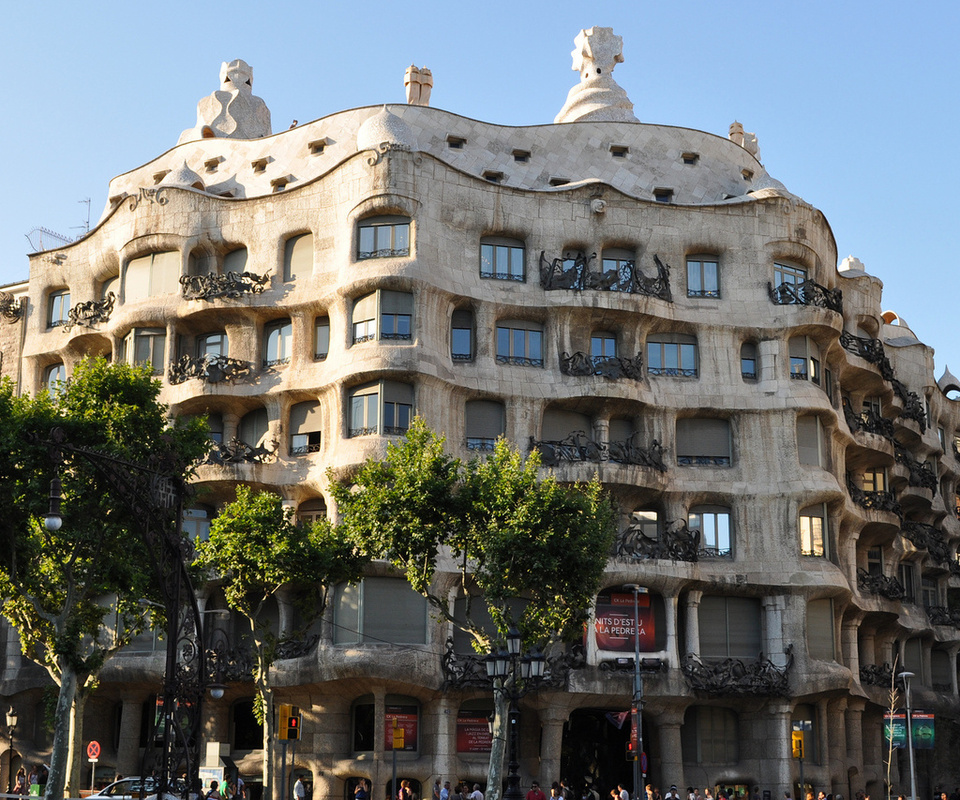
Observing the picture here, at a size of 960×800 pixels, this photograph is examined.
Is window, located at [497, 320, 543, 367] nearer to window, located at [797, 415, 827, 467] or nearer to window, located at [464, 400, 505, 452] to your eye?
window, located at [464, 400, 505, 452]

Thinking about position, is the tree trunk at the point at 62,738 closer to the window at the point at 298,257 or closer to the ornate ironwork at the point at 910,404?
the window at the point at 298,257

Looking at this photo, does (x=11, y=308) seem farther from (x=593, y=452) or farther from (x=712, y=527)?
(x=712, y=527)

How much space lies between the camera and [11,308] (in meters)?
54.5

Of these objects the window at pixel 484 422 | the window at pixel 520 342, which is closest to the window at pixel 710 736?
the window at pixel 484 422

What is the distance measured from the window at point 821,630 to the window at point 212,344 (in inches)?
918

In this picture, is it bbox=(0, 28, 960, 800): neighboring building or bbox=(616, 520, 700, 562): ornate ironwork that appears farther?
bbox=(616, 520, 700, 562): ornate ironwork

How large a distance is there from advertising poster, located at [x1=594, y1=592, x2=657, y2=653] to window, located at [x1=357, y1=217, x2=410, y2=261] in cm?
1415

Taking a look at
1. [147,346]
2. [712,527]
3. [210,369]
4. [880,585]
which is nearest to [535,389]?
[712,527]

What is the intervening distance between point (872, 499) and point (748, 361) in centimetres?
871

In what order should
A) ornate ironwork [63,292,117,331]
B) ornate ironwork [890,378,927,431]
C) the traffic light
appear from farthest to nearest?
ornate ironwork [890,378,927,431], ornate ironwork [63,292,117,331], the traffic light

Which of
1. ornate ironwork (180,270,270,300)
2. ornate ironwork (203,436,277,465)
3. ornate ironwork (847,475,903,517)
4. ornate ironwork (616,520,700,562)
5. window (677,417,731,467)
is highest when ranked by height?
ornate ironwork (180,270,270,300)

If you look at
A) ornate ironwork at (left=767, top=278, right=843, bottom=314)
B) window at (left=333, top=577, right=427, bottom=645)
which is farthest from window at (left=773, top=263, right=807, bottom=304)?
window at (left=333, top=577, right=427, bottom=645)

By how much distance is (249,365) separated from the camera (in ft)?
156

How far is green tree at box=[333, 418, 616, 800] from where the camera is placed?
114 ft
